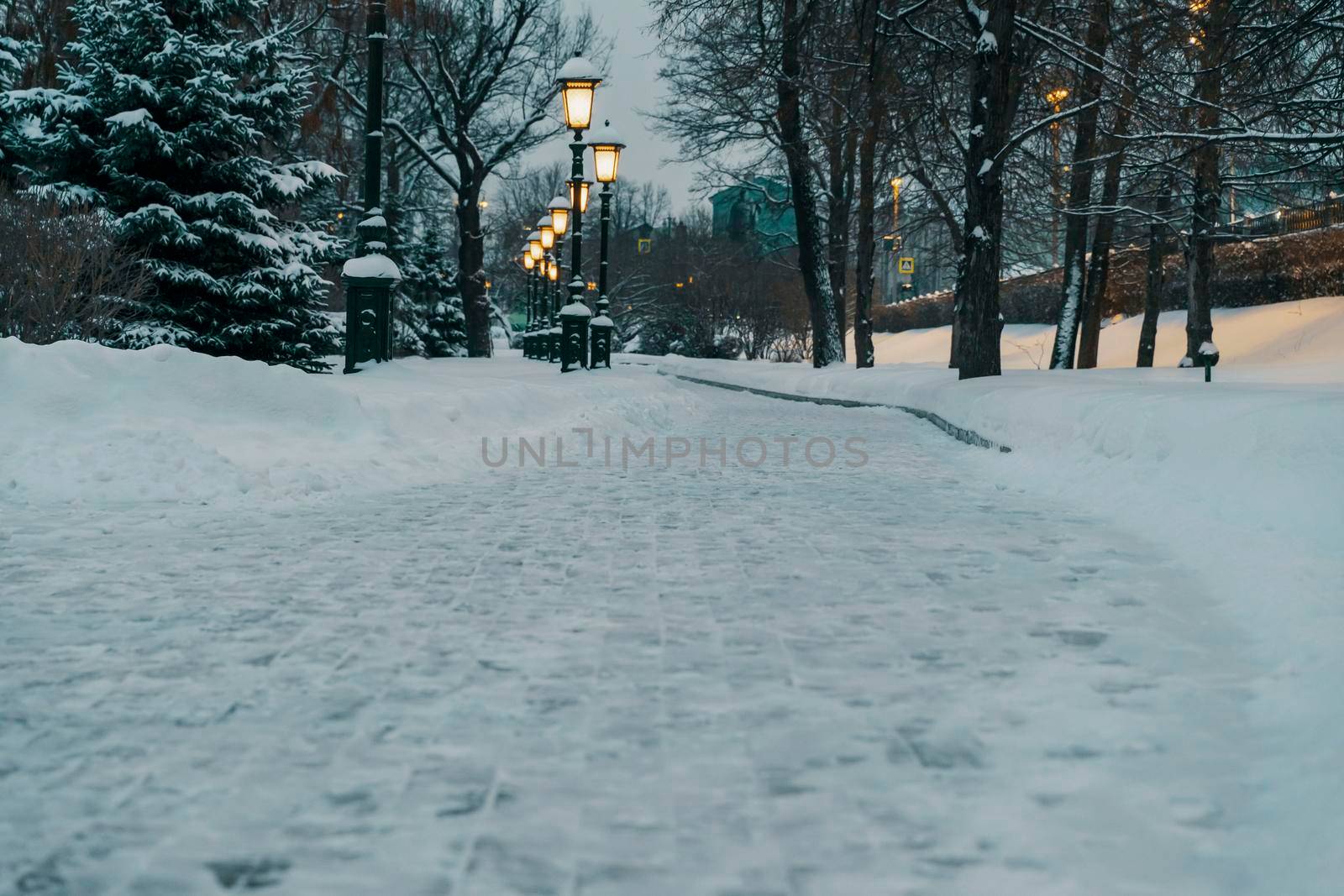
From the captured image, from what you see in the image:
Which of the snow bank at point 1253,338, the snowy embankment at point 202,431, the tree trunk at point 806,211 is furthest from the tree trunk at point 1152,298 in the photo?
the snowy embankment at point 202,431

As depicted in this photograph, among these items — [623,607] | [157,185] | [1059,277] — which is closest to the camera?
[623,607]

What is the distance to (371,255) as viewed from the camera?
15.1 metres

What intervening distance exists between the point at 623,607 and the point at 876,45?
1833cm

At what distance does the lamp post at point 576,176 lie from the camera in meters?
20.6

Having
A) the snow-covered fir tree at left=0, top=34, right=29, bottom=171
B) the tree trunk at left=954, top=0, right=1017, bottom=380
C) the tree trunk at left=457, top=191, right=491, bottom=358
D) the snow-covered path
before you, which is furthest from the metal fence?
the snow-covered path

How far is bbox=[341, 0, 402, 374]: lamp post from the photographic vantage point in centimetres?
1465

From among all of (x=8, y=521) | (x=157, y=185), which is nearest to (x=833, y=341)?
(x=157, y=185)

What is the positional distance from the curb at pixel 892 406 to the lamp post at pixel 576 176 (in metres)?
5.28

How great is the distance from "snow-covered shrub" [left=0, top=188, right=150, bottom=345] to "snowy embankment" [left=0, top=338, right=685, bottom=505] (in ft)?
14.5

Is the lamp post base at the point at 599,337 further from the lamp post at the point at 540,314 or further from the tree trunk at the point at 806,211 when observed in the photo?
the lamp post at the point at 540,314

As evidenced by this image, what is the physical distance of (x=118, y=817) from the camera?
10.1 ft

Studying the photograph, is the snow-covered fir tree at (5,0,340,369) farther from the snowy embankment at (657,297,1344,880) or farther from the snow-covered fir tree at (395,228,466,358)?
the snow-covered fir tree at (395,228,466,358)

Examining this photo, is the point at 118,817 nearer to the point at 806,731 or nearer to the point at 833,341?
the point at 806,731

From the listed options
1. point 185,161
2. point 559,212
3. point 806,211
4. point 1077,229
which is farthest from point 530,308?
point 185,161
